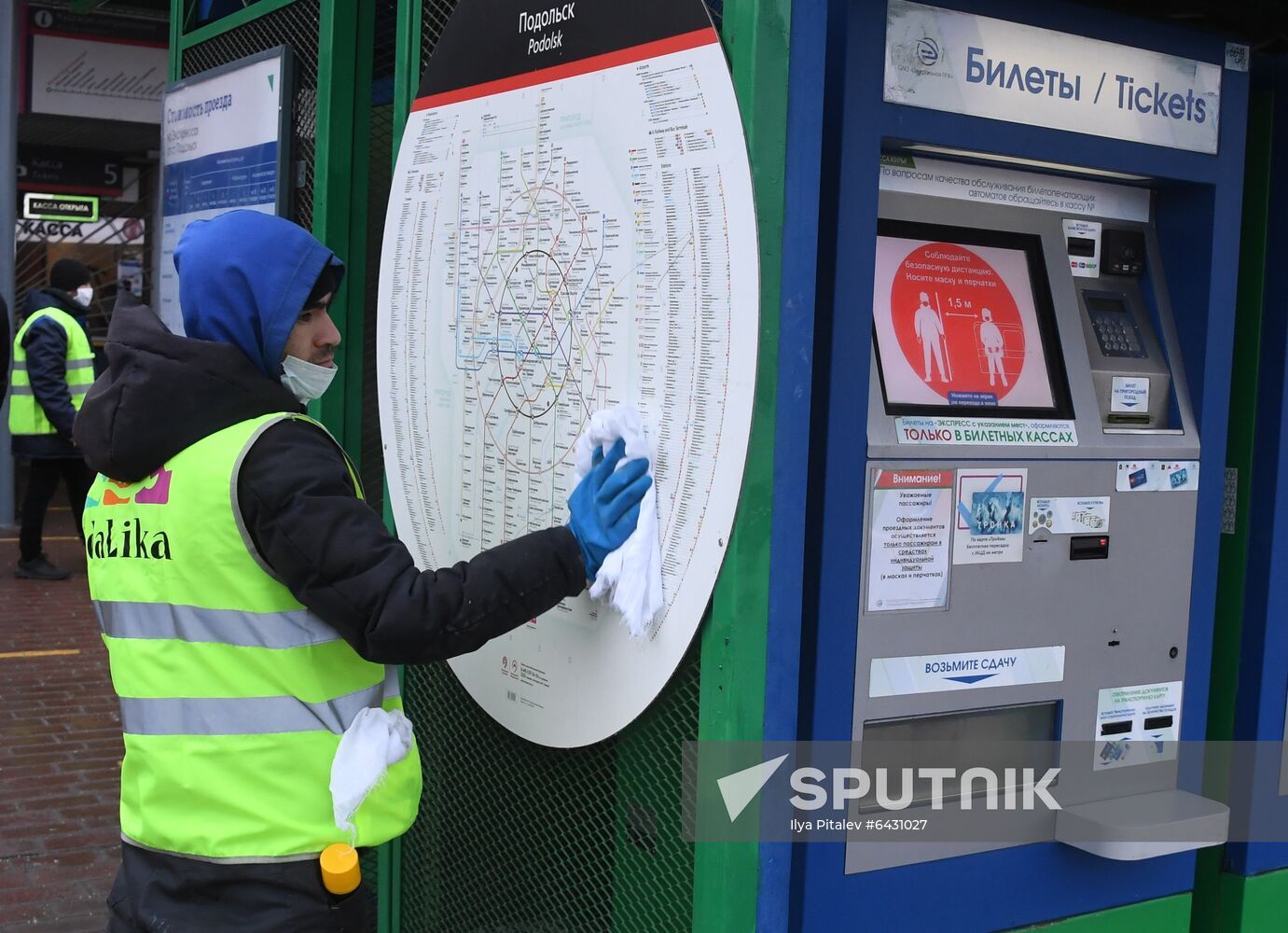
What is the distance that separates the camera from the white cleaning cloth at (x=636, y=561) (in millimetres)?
2223

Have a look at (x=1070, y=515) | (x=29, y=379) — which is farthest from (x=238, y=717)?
(x=29, y=379)

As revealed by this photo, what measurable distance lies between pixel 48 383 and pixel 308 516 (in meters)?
6.73

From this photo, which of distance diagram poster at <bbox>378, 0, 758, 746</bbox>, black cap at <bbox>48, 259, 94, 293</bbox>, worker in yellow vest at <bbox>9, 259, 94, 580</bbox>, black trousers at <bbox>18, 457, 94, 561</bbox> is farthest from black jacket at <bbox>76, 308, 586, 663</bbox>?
black cap at <bbox>48, 259, 94, 293</bbox>

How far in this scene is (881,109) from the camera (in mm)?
2219

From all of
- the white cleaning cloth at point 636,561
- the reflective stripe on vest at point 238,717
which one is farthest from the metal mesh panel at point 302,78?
the reflective stripe on vest at point 238,717

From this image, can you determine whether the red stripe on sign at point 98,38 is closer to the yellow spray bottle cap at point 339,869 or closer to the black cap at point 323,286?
the black cap at point 323,286

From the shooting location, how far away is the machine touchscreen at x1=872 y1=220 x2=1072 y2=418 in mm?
2375

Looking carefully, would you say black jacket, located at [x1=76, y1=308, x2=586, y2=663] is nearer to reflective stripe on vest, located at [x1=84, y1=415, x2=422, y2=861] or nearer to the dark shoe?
reflective stripe on vest, located at [x1=84, y1=415, x2=422, y2=861]

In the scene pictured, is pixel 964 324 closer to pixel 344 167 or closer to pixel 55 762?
pixel 344 167

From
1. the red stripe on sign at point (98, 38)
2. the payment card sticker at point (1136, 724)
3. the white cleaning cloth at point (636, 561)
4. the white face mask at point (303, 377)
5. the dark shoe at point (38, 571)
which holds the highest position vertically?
the red stripe on sign at point (98, 38)

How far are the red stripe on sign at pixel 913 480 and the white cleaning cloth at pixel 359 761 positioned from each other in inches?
36.3

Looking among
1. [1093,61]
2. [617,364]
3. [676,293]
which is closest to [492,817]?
[617,364]

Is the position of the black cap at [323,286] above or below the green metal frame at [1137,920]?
above

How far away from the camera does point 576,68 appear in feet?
7.95
